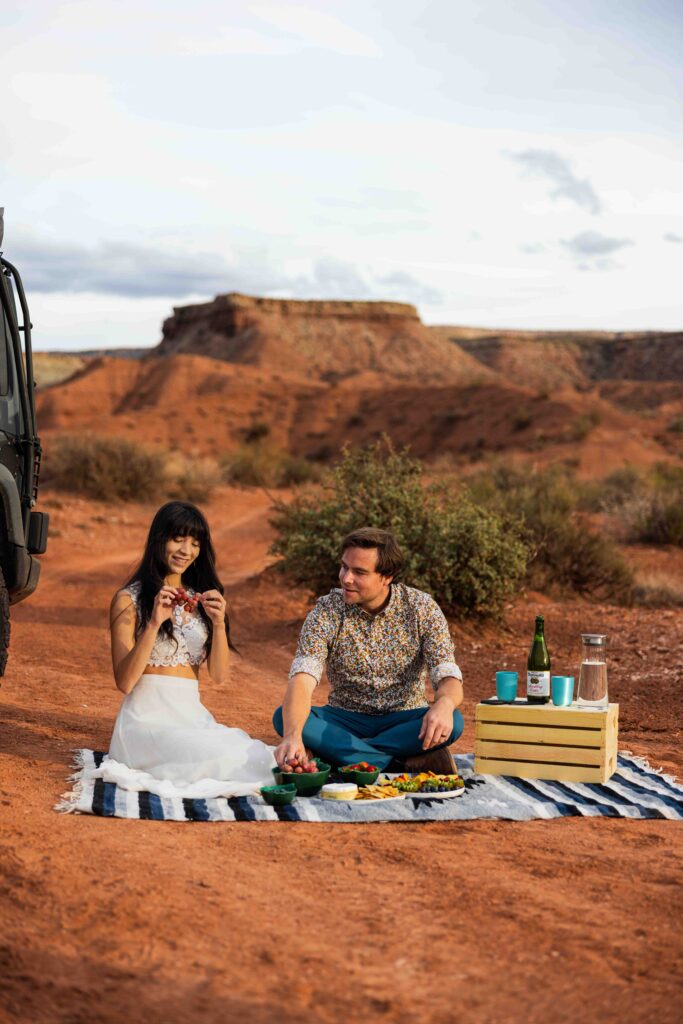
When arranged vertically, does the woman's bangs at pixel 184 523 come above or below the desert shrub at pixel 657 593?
above

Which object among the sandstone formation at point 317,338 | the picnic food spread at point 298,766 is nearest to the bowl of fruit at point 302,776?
the picnic food spread at point 298,766

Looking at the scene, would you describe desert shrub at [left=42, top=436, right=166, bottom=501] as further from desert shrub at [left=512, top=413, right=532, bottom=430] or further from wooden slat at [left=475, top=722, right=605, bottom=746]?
wooden slat at [left=475, top=722, right=605, bottom=746]

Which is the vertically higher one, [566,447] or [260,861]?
[566,447]

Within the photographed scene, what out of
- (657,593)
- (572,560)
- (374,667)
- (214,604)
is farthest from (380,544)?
(572,560)

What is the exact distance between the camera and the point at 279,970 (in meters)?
3.25

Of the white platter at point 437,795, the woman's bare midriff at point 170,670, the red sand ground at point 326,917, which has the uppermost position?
the woman's bare midriff at point 170,670

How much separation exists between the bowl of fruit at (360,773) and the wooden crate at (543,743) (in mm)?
652

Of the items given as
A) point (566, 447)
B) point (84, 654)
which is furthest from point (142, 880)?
point (566, 447)

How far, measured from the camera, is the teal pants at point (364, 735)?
555cm

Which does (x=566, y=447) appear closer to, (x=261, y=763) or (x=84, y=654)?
(x=84, y=654)

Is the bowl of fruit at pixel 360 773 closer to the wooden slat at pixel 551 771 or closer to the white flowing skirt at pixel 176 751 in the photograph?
the white flowing skirt at pixel 176 751

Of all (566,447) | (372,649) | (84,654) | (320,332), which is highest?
(320,332)

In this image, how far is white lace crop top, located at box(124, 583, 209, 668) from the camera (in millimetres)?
5488

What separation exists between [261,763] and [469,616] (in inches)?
216
